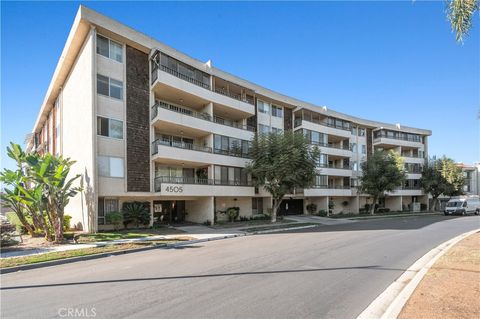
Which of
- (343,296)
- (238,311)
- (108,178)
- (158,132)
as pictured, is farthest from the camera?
(158,132)

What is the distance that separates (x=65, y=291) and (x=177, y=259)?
4.25 meters

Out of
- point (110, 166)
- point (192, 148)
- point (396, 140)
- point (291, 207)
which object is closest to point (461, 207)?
point (396, 140)

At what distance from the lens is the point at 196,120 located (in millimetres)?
24750

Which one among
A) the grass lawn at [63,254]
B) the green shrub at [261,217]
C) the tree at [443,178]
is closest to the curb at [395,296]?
the grass lawn at [63,254]

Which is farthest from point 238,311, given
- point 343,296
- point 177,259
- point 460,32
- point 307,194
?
point 307,194

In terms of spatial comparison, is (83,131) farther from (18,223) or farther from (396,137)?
(396,137)

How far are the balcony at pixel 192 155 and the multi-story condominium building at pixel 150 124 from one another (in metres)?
0.08

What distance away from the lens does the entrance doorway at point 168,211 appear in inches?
989

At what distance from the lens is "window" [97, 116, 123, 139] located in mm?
20391

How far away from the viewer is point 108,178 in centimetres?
2030

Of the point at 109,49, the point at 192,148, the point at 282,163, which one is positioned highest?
the point at 109,49

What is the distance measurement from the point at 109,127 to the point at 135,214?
6624 mm

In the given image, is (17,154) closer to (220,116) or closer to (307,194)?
(220,116)

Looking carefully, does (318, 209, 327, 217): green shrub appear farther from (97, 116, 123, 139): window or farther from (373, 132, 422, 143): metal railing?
(97, 116, 123, 139): window
